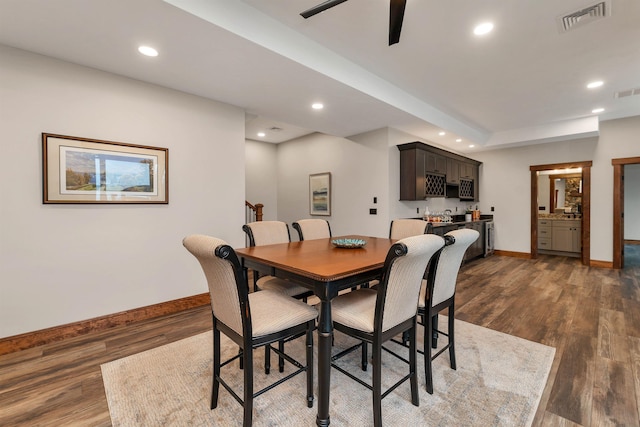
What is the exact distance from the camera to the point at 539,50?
2764mm

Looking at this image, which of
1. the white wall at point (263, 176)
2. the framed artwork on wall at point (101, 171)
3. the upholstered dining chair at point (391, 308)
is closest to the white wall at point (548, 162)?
the white wall at point (263, 176)

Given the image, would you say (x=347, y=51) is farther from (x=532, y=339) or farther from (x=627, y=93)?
(x=627, y=93)

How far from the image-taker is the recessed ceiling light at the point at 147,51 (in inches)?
91.8

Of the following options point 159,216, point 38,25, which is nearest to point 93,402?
point 159,216

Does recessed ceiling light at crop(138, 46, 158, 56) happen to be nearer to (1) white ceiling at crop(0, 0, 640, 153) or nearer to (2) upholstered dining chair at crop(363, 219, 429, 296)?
(1) white ceiling at crop(0, 0, 640, 153)

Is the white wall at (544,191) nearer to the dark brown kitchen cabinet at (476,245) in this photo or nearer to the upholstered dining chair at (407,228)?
the dark brown kitchen cabinet at (476,245)

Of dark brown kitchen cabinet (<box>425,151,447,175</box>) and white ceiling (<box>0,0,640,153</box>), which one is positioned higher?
white ceiling (<box>0,0,640,153</box>)

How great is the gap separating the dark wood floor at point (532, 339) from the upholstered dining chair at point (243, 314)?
33.7 inches

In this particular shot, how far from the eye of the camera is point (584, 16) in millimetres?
2281

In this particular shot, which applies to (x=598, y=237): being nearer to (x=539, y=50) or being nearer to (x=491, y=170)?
(x=491, y=170)

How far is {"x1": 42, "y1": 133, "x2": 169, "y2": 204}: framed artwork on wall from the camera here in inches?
97.6

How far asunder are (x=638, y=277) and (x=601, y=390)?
4.26 meters

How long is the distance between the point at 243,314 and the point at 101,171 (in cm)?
235

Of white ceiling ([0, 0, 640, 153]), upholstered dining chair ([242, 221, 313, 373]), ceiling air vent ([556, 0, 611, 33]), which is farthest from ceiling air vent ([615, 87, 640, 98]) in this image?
upholstered dining chair ([242, 221, 313, 373])
